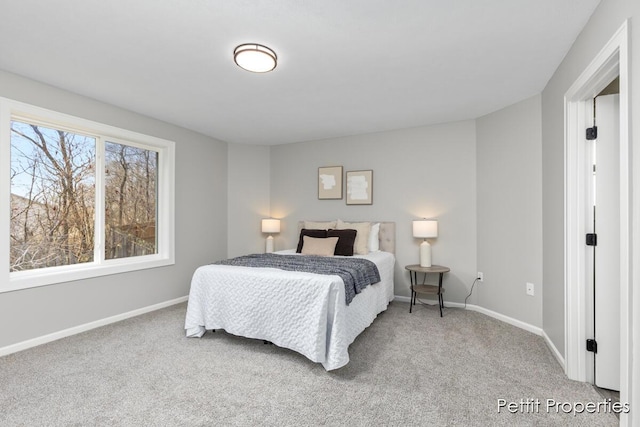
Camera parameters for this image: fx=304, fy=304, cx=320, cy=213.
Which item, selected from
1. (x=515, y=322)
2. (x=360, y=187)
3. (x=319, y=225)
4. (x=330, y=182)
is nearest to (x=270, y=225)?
(x=319, y=225)

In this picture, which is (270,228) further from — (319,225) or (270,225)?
(319,225)

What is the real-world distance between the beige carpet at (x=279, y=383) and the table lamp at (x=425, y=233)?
1.05 m

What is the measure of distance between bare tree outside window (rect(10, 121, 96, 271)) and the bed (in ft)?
4.82

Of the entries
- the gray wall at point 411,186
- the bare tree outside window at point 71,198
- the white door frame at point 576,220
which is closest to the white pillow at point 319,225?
the gray wall at point 411,186

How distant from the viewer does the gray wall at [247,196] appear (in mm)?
5098

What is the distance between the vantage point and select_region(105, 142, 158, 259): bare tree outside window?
355cm

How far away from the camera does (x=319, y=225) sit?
4668 mm

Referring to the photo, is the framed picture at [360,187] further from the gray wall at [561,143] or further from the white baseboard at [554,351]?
the white baseboard at [554,351]

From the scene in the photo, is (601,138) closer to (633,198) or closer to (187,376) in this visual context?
(633,198)

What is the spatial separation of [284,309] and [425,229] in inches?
85.5

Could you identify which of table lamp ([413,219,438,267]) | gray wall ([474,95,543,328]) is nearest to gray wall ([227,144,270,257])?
table lamp ([413,219,438,267])

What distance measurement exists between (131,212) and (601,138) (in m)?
4.62

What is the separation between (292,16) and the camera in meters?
1.89

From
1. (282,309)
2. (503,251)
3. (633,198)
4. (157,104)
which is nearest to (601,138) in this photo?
(633,198)
